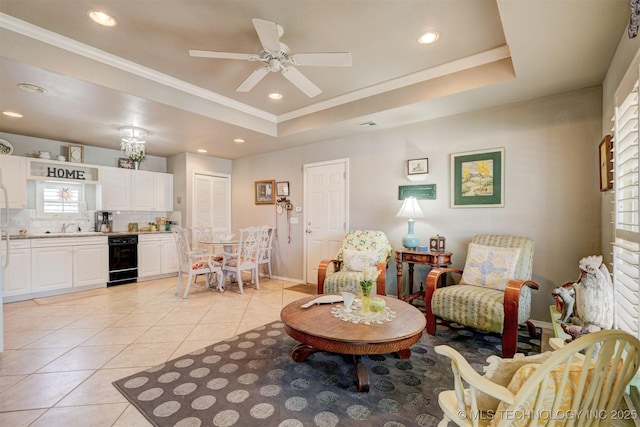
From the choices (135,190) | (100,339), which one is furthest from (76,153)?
(100,339)

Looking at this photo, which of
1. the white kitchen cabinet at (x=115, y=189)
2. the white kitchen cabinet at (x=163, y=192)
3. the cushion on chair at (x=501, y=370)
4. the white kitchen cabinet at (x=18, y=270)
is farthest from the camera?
the white kitchen cabinet at (x=163, y=192)

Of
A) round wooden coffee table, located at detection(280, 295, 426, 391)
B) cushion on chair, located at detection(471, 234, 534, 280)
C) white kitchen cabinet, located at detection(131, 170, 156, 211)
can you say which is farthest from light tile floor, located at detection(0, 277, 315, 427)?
cushion on chair, located at detection(471, 234, 534, 280)

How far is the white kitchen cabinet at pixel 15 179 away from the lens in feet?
13.5

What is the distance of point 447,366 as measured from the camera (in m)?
2.27

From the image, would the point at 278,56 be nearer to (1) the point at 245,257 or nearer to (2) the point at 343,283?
(2) the point at 343,283

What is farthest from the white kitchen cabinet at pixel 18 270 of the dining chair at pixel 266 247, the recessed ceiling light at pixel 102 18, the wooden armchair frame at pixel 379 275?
the wooden armchair frame at pixel 379 275

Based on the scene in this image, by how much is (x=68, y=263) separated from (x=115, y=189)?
4.68 feet

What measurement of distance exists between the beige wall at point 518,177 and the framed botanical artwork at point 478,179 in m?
0.07

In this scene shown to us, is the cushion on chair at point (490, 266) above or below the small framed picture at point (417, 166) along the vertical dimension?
below

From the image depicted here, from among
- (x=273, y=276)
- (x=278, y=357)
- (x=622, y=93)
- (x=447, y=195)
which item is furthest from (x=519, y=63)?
(x=273, y=276)

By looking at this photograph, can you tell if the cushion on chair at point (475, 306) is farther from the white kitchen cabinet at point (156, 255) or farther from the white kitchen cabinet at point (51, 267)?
the white kitchen cabinet at point (51, 267)

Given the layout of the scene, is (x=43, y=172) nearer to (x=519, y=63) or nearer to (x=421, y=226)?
(x=421, y=226)

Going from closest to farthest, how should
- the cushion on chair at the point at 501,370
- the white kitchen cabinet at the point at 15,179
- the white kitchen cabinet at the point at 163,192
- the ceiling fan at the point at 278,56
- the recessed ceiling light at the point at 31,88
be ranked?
the cushion on chair at the point at 501,370
the ceiling fan at the point at 278,56
the recessed ceiling light at the point at 31,88
the white kitchen cabinet at the point at 15,179
the white kitchen cabinet at the point at 163,192

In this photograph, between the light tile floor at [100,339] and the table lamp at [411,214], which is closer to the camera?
the light tile floor at [100,339]
